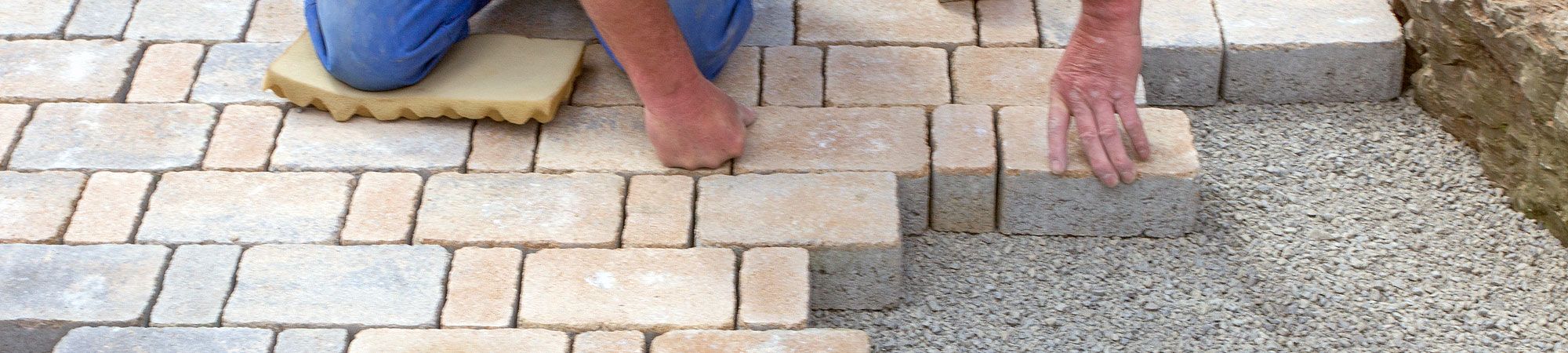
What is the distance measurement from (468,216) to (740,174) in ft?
1.66

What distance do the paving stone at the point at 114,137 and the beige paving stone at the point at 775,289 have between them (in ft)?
3.75

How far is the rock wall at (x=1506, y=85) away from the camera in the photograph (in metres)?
2.49

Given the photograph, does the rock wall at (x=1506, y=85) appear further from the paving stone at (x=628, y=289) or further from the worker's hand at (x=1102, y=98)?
the paving stone at (x=628, y=289)

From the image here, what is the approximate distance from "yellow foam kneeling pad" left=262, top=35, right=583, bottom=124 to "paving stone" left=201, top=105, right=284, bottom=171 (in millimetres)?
62

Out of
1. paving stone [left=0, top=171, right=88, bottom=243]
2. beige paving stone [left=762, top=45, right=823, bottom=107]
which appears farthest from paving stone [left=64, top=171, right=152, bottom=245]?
beige paving stone [left=762, top=45, right=823, bottom=107]

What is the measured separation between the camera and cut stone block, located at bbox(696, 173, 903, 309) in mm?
2395

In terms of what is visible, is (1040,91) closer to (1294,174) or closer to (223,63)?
(1294,174)

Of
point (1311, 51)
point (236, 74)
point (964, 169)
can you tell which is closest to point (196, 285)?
point (236, 74)

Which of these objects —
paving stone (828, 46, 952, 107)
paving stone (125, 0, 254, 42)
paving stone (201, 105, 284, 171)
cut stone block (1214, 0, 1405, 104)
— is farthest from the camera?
paving stone (125, 0, 254, 42)

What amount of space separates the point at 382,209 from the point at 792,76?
2.86 ft

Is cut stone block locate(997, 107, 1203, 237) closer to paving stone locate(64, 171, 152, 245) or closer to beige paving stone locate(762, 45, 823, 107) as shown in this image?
beige paving stone locate(762, 45, 823, 107)

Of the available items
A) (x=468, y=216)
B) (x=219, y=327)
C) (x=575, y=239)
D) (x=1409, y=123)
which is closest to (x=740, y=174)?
(x=575, y=239)

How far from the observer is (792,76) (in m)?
2.84

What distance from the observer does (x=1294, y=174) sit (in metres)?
2.79
